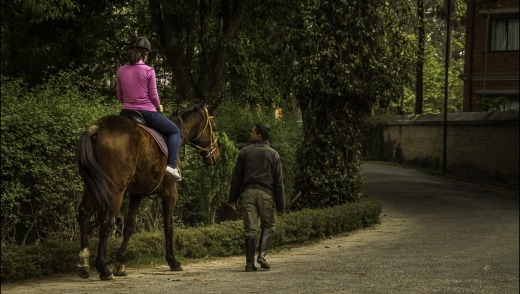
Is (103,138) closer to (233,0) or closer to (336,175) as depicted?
(336,175)

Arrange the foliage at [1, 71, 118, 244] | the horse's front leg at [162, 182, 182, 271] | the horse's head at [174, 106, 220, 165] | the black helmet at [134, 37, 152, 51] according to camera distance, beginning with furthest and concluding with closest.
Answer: the horse's head at [174, 106, 220, 165]
the horse's front leg at [162, 182, 182, 271]
the black helmet at [134, 37, 152, 51]
the foliage at [1, 71, 118, 244]

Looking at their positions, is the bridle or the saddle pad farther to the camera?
the bridle

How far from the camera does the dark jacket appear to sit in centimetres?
1251

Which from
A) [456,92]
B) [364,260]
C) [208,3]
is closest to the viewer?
[364,260]

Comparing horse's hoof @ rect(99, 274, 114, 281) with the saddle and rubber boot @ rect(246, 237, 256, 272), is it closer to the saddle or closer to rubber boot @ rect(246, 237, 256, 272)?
the saddle

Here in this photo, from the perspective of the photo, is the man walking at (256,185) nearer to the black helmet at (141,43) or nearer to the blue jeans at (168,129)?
the blue jeans at (168,129)

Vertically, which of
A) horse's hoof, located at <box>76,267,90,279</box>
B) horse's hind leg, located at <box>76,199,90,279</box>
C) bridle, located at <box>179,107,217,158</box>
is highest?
bridle, located at <box>179,107,217,158</box>

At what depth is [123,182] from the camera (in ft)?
36.6

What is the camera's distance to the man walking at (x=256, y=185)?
41.0ft

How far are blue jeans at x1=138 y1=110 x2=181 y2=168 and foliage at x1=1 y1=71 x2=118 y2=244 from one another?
1.19 m

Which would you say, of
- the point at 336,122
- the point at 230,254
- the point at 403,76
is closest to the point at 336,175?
the point at 336,122

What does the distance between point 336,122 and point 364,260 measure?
7485 mm

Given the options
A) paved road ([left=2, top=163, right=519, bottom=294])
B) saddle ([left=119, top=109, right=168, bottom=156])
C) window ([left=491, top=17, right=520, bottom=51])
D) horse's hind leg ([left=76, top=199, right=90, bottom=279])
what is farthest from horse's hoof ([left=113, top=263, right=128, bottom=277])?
window ([left=491, top=17, right=520, bottom=51])

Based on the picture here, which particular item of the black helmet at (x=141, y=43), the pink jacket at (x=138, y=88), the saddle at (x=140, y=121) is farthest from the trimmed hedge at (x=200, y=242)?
the black helmet at (x=141, y=43)
